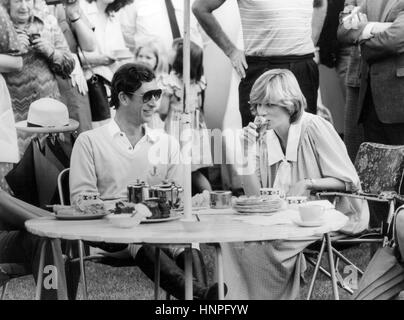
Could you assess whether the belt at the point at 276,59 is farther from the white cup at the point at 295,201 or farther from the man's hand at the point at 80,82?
the white cup at the point at 295,201

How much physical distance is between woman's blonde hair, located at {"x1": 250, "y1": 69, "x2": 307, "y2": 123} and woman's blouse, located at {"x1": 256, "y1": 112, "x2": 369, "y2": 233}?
2.6 inches

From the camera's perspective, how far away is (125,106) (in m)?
5.40

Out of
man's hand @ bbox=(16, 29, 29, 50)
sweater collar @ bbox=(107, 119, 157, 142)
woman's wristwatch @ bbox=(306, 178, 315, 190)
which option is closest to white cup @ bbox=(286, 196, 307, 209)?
woman's wristwatch @ bbox=(306, 178, 315, 190)

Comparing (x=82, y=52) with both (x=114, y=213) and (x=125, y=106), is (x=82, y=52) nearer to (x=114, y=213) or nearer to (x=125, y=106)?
(x=125, y=106)

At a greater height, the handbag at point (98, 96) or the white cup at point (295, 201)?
the handbag at point (98, 96)

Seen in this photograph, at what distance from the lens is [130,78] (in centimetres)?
542

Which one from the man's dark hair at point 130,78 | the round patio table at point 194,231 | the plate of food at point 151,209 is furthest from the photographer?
the man's dark hair at point 130,78

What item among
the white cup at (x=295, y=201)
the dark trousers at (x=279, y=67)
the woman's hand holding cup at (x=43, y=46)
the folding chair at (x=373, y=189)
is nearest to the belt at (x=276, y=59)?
the dark trousers at (x=279, y=67)

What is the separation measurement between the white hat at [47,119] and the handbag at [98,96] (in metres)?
0.49

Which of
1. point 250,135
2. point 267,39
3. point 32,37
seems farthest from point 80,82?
point 250,135

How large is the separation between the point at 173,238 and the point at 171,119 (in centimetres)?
313

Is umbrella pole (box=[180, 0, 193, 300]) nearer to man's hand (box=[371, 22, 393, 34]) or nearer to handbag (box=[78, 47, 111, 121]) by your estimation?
man's hand (box=[371, 22, 393, 34])

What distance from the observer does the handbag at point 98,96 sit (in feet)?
22.1

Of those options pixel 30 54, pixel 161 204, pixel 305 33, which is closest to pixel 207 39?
pixel 305 33
